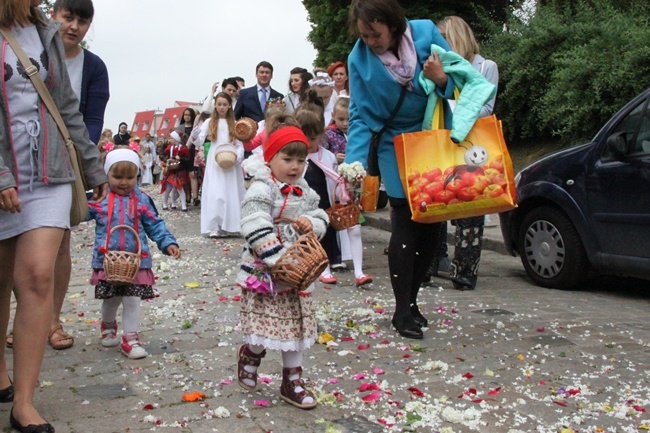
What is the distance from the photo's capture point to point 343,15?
73.8 ft

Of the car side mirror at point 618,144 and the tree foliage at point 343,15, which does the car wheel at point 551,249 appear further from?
the tree foliage at point 343,15

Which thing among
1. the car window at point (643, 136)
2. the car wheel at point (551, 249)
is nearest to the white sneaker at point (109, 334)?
the car wheel at point (551, 249)

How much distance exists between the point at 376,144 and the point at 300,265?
2.05 metres

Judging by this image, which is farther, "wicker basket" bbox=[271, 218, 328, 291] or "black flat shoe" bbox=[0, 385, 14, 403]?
"black flat shoe" bbox=[0, 385, 14, 403]

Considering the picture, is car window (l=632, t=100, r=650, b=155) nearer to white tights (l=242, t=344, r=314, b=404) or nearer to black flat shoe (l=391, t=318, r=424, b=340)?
black flat shoe (l=391, t=318, r=424, b=340)

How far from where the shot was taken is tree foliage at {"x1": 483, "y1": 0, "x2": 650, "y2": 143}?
11.6m

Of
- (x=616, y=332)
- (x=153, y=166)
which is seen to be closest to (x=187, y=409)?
(x=616, y=332)

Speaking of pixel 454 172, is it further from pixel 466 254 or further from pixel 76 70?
pixel 76 70

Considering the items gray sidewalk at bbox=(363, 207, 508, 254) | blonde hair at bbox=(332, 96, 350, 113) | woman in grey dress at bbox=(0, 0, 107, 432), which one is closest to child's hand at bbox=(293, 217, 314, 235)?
woman in grey dress at bbox=(0, 0, 107, 432)

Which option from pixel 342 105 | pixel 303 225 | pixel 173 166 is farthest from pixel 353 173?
pixel 173 166

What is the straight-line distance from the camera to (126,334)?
528 centimetres

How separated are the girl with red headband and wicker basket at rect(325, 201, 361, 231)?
2909 millimetres

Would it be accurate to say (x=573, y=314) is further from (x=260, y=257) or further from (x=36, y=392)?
(x=36, y=392)

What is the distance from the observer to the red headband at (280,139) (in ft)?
14.2
